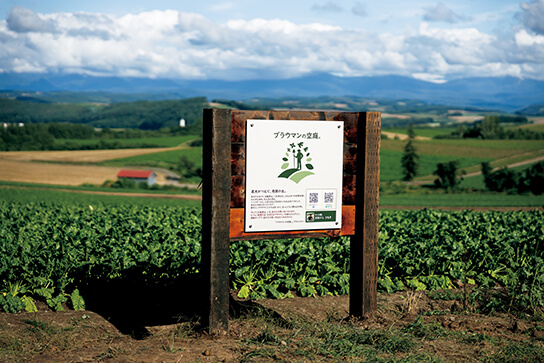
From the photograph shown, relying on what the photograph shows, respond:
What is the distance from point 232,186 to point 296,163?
34.2 inches

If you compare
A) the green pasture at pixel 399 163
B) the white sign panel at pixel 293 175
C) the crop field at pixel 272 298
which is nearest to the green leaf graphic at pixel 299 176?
the white sign panel at pixel 293 175

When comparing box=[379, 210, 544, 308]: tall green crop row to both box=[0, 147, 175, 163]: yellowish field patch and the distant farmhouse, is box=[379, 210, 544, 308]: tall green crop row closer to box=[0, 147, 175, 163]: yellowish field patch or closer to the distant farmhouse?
the distant farmhouse

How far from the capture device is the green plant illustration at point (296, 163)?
5980 mm

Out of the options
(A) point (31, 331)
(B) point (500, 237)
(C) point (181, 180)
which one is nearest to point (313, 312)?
(A) point (31, 331)

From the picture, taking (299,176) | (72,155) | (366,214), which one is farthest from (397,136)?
(299,176)

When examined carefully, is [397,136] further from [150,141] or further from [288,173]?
[288,173]

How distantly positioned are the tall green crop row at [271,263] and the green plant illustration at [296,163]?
237 centimetres

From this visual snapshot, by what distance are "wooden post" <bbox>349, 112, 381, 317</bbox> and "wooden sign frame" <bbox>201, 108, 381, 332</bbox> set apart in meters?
0.01

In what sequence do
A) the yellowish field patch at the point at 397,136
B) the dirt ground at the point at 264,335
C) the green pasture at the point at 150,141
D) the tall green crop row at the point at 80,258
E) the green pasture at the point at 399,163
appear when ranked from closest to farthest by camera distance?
1. the dirt ground at the point at 264,335
2. the tall green crop row at the point at 80,258
3. the green pasture at the point at 399,163
4. the green pasture at the point at 150,141
5. the yellowish field patch at the point at 397,136

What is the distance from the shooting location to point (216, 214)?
5645 mm

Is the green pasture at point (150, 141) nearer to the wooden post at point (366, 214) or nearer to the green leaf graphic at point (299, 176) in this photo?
the wooden post at point (366, 214)

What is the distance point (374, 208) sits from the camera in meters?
6.35

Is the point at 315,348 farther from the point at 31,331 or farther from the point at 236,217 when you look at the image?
the point at 31,331

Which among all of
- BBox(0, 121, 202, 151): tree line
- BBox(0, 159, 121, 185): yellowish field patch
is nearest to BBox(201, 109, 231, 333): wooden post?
BBox(0, 159, 121, 185): yellowish field patch
